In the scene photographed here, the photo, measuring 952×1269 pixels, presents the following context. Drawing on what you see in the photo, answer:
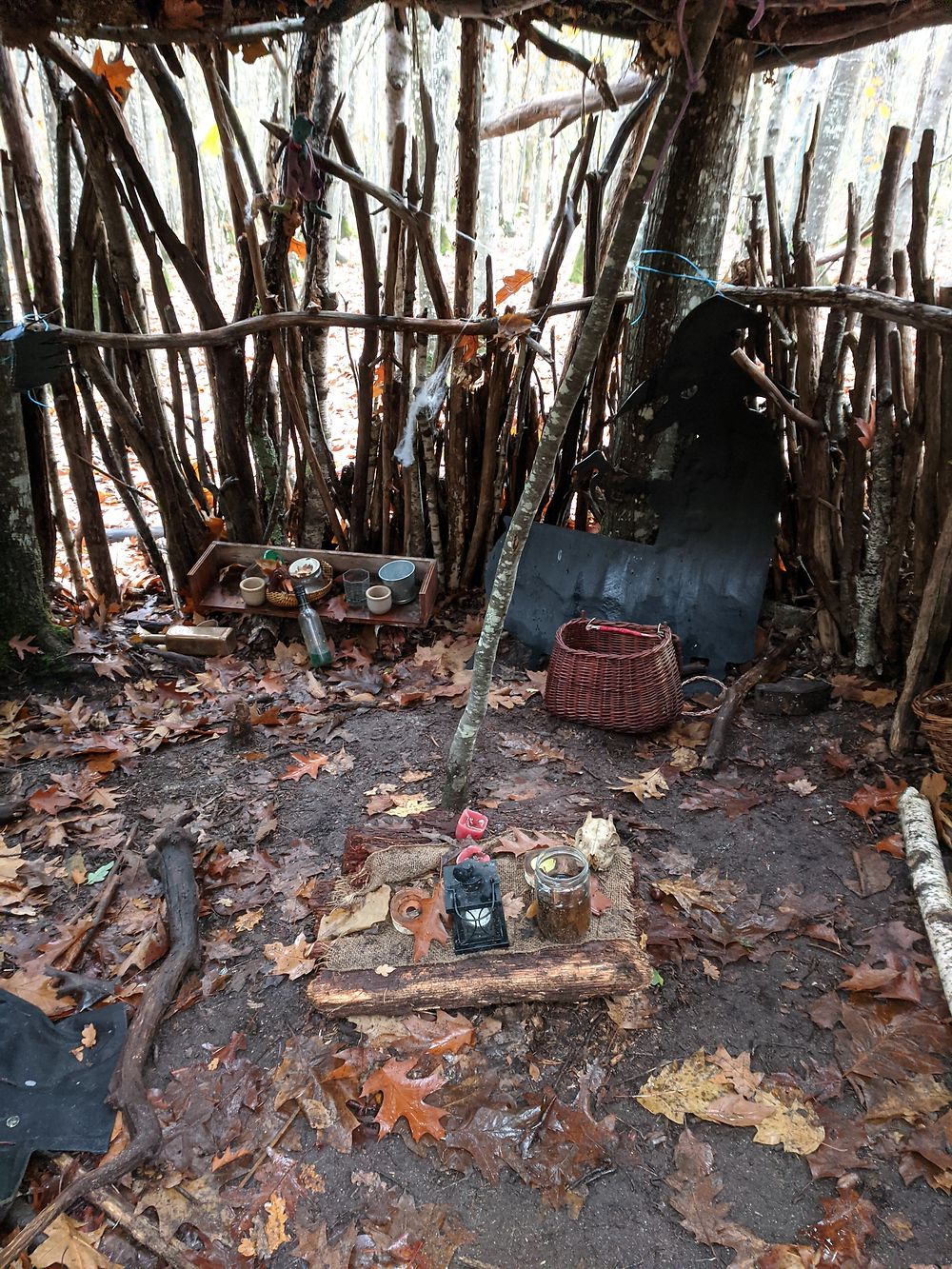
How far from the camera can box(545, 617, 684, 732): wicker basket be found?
3.27 meters

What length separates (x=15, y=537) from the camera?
3.69 meters

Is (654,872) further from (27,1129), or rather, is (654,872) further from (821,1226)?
(27,1129)

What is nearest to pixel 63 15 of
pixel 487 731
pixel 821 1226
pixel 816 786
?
pixel 487 731

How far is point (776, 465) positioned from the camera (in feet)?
12.0

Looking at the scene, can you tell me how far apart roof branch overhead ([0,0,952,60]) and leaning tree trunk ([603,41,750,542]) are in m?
0.18

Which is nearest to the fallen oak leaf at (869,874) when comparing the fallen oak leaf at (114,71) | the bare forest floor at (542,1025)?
the bare forest floor at (542,1025)

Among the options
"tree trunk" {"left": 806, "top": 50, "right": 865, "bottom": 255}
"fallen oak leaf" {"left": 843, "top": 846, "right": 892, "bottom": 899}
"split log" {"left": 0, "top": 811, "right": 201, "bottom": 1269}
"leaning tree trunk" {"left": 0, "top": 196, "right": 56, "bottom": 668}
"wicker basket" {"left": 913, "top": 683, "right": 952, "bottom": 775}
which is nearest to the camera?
"split log" {"left": 0, "top": 811, "right": 201, "bottom": 1269}

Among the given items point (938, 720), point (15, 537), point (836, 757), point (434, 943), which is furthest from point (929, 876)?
point (15, 537)

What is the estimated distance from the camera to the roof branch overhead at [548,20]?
2822 mm

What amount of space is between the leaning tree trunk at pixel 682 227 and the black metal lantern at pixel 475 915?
228 centimetres

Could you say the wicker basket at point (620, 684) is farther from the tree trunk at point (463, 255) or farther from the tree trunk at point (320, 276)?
the tree trunk at point (320, 276)

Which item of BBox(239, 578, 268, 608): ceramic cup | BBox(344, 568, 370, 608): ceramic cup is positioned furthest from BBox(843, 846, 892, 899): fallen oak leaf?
BBox(239, 578, 268, 608): ceramic cup

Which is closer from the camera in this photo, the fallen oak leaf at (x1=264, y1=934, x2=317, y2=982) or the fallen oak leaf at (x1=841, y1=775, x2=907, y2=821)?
the fallen oak leaf at (x1=264, y1=934, x2=317, y2=982)

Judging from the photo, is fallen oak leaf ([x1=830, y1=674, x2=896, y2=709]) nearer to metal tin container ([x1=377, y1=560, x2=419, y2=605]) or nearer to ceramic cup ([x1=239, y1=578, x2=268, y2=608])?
metal tin container ([x1=377, y1=560, x2=419, y2=605])
